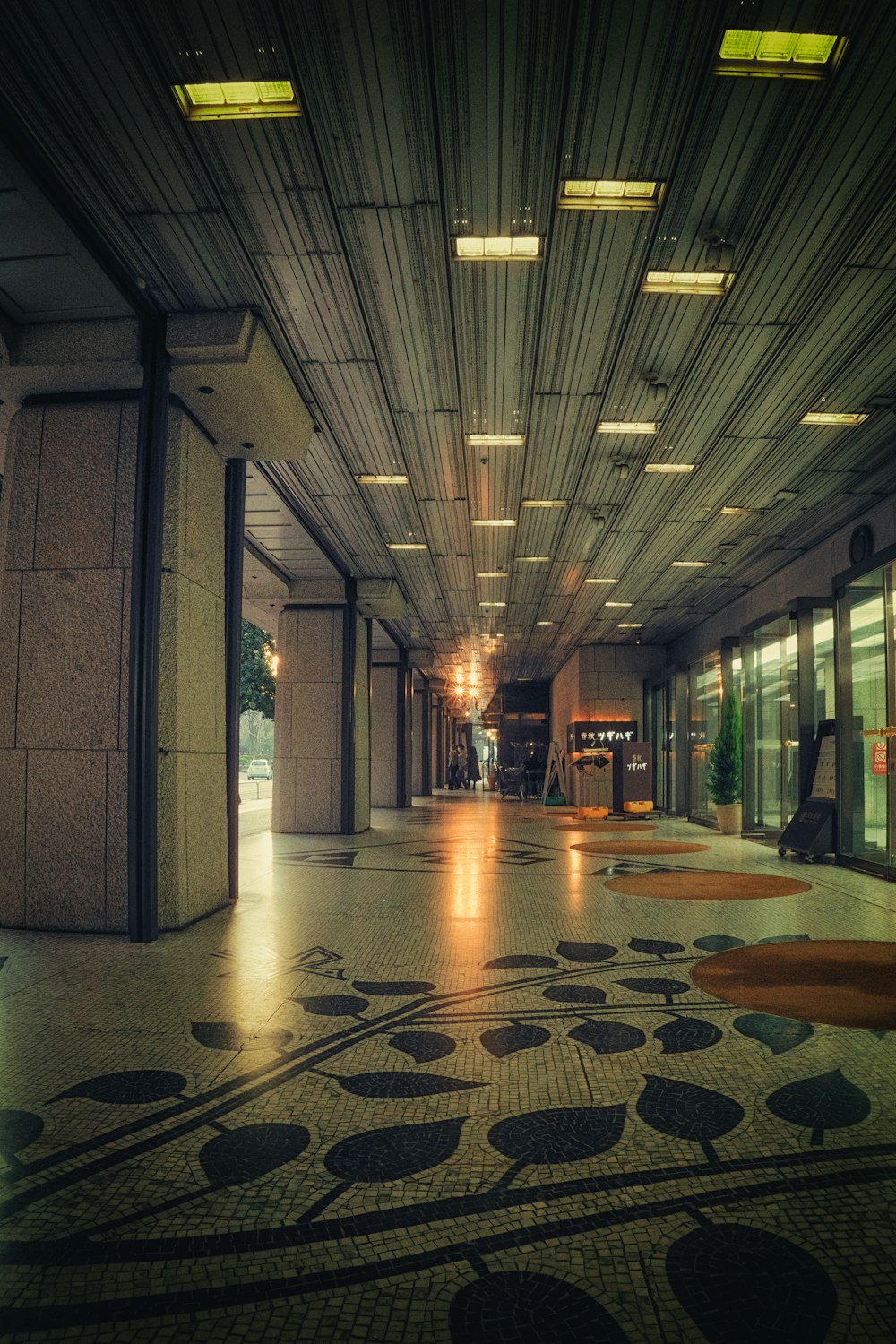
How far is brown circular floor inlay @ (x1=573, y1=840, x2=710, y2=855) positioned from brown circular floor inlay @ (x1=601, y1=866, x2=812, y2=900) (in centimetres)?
187

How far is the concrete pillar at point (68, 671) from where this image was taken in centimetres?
500

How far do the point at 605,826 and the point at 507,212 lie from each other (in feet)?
35.5

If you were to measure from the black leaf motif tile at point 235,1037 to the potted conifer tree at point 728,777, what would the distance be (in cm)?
1025

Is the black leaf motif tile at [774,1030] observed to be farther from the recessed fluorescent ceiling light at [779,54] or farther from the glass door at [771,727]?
the glass door at [771,727]

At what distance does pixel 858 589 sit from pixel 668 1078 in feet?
23.7

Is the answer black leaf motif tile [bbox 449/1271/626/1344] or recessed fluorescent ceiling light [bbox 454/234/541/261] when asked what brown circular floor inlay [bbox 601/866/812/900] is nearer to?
recessed fluorescent ceiling light [bbox 454/234/541/261]

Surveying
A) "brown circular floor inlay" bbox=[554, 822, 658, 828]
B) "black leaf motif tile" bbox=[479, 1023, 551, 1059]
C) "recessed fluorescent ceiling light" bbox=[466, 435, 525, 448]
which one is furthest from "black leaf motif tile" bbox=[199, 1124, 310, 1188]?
"brown circular floor inlay" bbox=[554, 822, 658, 828]

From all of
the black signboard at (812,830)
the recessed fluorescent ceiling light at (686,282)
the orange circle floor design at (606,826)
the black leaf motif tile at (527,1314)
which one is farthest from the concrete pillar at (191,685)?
the orange circle floor design at (606,826)

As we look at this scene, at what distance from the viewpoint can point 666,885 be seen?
686 cm

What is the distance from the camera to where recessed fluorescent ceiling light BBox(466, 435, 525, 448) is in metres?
7.12

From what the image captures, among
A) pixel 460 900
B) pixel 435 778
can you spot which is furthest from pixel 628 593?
pixel 435 778

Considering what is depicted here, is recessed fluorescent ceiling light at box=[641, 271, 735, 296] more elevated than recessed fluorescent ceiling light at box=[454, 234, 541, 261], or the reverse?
recessed fluorescent ceiling light at box=[454, 234, 541, 261]

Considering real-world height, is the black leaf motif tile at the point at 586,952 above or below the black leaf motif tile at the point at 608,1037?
below

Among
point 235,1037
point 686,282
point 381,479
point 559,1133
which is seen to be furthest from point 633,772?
point 559,1133
